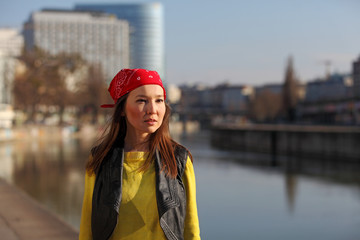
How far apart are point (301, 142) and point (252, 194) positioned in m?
21.4

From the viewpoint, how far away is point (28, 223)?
25.6ft

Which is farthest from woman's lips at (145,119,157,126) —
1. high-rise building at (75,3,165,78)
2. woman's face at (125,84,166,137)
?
high-rise building at (75,3,165,78)

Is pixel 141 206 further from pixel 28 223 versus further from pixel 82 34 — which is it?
pixel 82 34

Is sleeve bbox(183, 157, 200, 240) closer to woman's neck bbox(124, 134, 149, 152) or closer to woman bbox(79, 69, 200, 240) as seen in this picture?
woman bbox(79, 69, 200, 240)

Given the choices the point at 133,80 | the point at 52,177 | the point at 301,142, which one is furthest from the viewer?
the point at 301,142

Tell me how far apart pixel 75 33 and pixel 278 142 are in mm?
125556

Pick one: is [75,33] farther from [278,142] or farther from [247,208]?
[247,208]

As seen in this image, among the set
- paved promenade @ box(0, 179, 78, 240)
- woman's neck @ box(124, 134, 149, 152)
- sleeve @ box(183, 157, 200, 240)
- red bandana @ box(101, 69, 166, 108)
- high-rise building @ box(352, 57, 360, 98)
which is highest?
high-rise building @ box(352, 57, 360, 98)

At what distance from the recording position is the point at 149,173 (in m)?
2.36

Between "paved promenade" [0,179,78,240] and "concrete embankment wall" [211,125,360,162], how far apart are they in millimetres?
29929

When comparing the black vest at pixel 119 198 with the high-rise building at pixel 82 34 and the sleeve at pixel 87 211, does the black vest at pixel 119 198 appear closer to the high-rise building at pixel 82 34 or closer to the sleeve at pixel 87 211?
the sleeve at pixel 87 211

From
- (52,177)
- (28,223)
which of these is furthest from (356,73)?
(28,223)

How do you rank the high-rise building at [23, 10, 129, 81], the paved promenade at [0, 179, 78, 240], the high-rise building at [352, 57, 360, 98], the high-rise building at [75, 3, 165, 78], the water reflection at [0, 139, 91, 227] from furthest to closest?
1. the high-rise building at [75, 3, 165, 78]
2. the high-rise building at [23, 10, 129, 81]
3. the high-rise building at [352, 57, 360, 98]
4. the water reflection at [0, 139, 91, 227]
5. the paved promenade at [0, 179, 78, 240]

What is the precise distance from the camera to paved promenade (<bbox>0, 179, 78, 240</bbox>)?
686 cm
